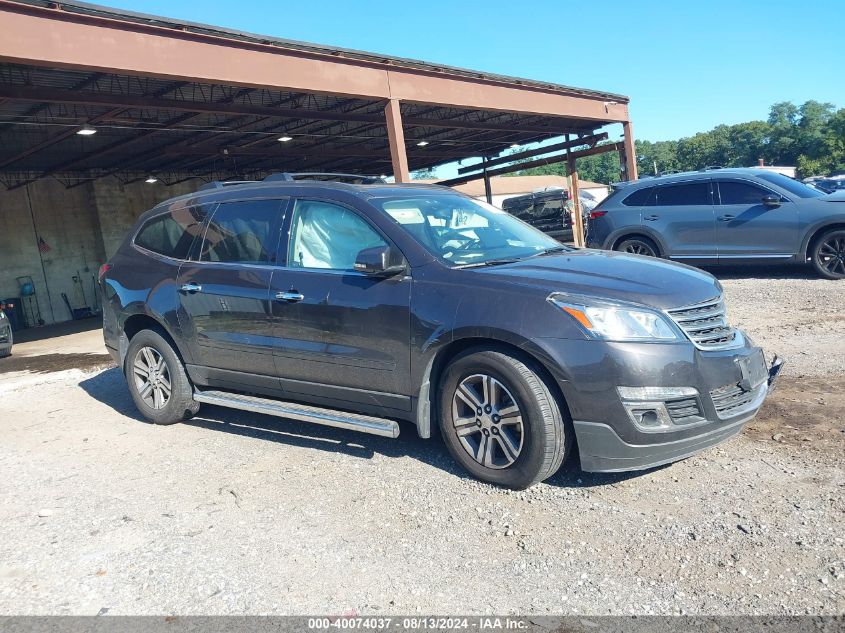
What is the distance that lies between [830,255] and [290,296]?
339 inches

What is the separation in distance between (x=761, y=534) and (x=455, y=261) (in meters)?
2.21

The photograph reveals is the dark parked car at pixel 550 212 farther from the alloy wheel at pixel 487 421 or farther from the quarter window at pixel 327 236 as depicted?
the alloy wheel at pixel 487 421

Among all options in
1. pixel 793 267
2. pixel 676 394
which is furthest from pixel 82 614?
pixel 793 267

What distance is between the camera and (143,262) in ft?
19.2

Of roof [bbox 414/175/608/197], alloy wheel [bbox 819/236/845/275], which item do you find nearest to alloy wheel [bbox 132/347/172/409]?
alloy wheel [bbox 819/236/845/275]

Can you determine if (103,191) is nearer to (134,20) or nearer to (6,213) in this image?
(6,213)

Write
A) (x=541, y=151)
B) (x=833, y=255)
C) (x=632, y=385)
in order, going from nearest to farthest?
(x=632, y=385), (x=833, y=255), (x=541, y=151)

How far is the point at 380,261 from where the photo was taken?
4.11 metres

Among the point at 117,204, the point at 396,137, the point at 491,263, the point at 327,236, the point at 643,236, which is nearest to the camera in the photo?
the point at 491,263

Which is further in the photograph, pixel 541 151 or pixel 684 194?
pixel 541 151

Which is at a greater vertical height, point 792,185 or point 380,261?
point 792,185

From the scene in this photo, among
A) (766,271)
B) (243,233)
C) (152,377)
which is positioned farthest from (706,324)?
(766,271)

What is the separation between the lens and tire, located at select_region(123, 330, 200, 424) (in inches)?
218

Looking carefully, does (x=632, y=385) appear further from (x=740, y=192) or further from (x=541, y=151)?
(x=541, y=151)
